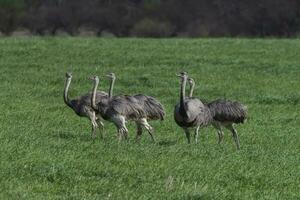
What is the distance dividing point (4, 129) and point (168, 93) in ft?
40.0

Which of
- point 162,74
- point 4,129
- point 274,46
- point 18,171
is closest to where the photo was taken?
point 18,171

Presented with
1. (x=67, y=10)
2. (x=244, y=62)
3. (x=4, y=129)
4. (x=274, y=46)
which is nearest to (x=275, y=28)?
(x=67, y=10)

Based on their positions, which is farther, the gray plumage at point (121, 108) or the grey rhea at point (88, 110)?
the grey rhea at point (88, 110)

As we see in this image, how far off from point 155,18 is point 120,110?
73.2 metres

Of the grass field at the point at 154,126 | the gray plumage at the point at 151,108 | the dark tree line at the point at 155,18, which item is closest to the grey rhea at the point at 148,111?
the gray plumage at the point at 151,108

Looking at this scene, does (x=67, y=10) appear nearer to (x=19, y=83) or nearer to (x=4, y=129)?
(x=19, y=83)

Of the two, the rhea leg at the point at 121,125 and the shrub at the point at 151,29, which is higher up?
the rhea leg at the point at 121,125

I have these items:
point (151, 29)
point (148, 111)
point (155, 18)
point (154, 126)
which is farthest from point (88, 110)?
point (155, 18)

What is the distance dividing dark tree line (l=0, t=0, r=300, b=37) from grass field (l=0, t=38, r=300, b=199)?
3916 cm

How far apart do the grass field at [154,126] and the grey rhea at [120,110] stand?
0.49m

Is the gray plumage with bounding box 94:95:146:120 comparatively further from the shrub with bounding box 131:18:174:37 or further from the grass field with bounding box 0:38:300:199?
the shrub with bounding box 131:18:174:37

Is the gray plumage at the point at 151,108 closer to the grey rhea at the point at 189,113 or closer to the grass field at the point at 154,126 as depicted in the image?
the grass field at the point at 154,126

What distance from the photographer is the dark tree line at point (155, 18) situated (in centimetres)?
8369

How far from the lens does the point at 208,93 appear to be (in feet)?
97.7
